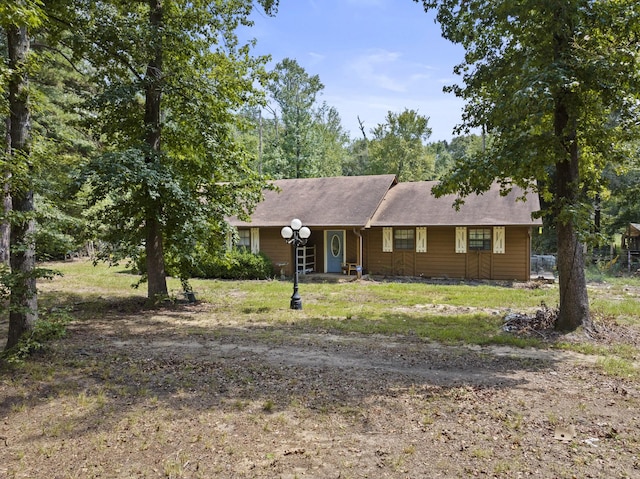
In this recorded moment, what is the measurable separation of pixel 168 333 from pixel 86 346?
1.52m

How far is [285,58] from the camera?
3659cm

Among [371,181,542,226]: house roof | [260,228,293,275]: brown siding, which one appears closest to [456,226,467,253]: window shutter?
[371,181,542,226]: house roof

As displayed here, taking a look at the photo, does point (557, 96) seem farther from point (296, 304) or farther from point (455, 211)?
point (455, 211)

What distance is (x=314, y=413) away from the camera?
455cm

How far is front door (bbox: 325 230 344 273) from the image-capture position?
19312 millimetres

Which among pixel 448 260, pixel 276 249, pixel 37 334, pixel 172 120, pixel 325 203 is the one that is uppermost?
pixel 172 120

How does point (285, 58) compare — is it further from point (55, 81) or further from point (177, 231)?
point (177, 231)

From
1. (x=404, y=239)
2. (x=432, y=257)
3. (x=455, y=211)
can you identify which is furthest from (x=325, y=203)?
(x=455, y=211)

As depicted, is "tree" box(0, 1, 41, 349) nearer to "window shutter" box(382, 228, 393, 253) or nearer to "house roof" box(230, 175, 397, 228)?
"house roof" box(230, 175, 397, 228)

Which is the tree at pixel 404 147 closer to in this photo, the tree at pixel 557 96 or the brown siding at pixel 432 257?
the brown siding at pixel 432 257

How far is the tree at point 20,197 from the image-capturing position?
541 centimetres

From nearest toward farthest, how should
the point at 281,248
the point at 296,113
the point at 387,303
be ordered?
the point at 387,303 → the point at 281,248 → the point at 296,113

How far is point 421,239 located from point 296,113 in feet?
66.7

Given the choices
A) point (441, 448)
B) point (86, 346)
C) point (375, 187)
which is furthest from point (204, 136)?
point (375, 187)
